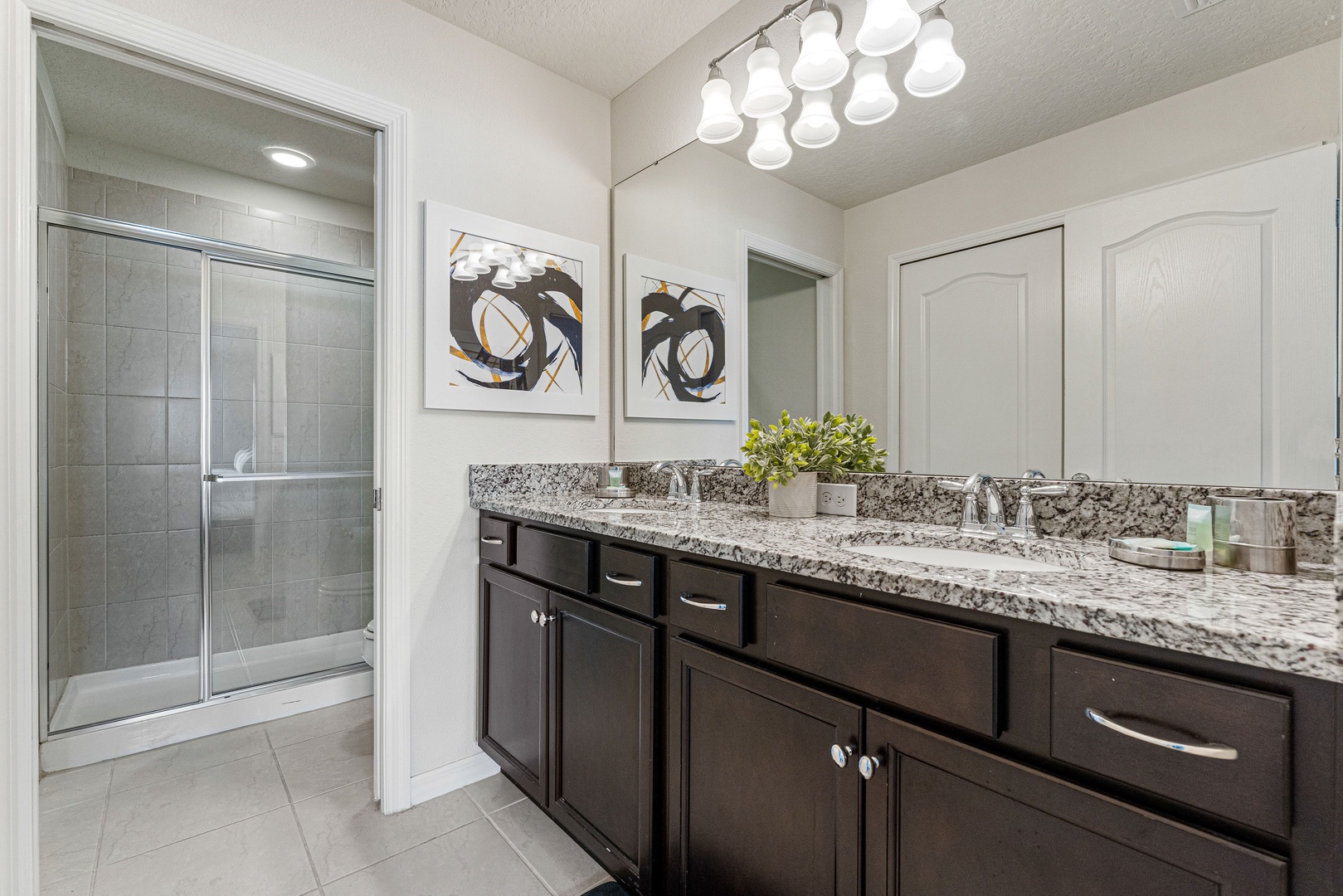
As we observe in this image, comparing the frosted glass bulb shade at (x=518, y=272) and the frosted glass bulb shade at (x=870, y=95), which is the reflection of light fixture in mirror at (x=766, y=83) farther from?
the frosted glass bulb shade at (x=518, y=272)

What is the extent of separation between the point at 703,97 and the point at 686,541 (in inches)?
57.4

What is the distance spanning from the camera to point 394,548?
6.01ft

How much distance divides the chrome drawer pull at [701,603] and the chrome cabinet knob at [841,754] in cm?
29

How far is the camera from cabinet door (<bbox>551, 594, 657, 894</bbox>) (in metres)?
1.30

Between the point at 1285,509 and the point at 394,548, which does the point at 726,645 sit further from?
the point at 394,548

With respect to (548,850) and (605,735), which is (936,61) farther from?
→ (548,850)

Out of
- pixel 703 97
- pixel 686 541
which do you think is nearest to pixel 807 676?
pixel 686 541

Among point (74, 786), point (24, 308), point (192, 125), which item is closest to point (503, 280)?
point (24, 308)

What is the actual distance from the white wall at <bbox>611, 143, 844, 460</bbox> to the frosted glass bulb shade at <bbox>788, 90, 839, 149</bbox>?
13cm

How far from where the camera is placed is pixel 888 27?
4.75 feet

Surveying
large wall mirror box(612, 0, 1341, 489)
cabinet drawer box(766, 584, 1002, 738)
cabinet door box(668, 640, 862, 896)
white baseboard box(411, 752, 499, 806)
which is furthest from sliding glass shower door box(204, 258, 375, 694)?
cabinet drawer box(766, 584, 1002, 738)

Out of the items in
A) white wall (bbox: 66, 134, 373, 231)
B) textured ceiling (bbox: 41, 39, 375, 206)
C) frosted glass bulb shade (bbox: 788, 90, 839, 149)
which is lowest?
frosted glass bulb shade (bbox: 788, 90, 839, 149)

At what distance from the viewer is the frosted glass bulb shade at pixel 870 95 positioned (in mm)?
1532

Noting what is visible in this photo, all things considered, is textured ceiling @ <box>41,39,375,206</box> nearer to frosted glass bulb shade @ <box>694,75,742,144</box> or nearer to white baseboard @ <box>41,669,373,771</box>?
frosted glass bulb shade @ <box>694,75,742,144</box>
